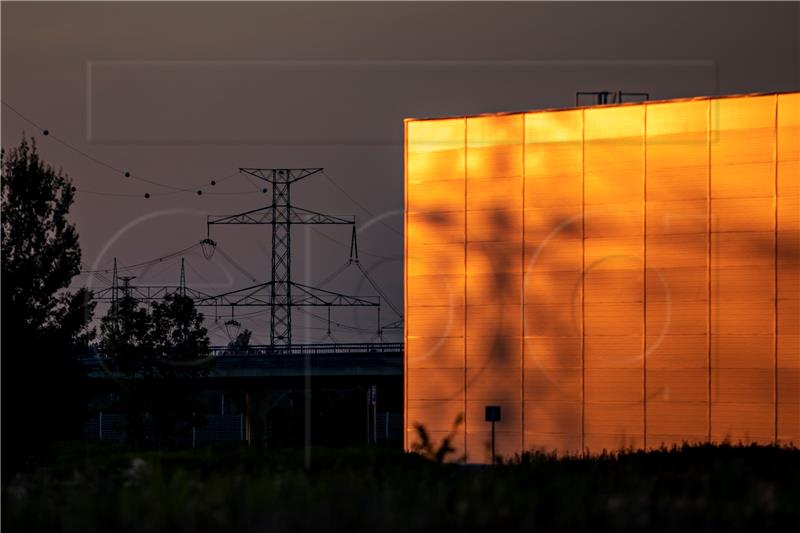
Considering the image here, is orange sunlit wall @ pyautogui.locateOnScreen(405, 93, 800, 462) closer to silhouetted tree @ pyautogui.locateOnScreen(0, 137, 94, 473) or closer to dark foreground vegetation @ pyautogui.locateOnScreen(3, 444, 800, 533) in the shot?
silhouetted tree @ pyautogui.locateOnScreen(0, 137, 94, 473)

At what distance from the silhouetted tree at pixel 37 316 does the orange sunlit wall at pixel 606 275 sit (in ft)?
39.3

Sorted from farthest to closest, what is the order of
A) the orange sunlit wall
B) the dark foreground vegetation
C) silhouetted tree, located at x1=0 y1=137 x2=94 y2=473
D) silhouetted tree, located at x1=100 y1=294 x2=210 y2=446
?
silhouetted tree, located at x1=100 y1=294 x2=210 y2=446
the orange sunlit wall
silhouetted tree, located at x1=0 y1=137 x2=94 y2=473
the dark foreground vegetation

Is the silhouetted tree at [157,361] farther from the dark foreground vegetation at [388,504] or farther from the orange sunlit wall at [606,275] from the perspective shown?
the dark foreground vegetation at [388,504]

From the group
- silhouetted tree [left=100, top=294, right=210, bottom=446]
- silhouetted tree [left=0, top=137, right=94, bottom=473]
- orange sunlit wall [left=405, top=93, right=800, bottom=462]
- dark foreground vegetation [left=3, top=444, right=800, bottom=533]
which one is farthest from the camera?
silhouetted tree [left=100, top=294, right=210, bottom=446]

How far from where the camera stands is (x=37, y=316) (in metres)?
42.6

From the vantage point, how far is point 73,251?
1829 inches

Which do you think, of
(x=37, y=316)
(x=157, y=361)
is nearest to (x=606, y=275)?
(x=37, y=316)

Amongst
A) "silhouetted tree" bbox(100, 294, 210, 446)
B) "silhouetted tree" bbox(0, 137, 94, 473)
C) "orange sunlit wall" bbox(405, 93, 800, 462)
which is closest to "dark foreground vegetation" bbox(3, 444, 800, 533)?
"silhouetted tree" bbox(0, 137, 94, 473)

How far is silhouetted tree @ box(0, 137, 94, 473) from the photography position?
1121 inches

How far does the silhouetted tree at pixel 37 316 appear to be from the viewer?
28484 mm

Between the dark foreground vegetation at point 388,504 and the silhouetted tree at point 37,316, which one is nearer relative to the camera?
the dark foreground vegetation at point 388,504

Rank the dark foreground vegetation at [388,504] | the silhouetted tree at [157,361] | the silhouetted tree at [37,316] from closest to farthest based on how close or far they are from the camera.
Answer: the dark foreground vegetation at [388,504], the silhouetted tree at [37,316], the silhouetted tree at [157,361]

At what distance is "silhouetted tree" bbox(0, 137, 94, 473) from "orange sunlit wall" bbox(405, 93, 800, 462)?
12.0 meters

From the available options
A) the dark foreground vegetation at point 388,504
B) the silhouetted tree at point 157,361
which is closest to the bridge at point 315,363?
the silhouetted tree at point 157,361
